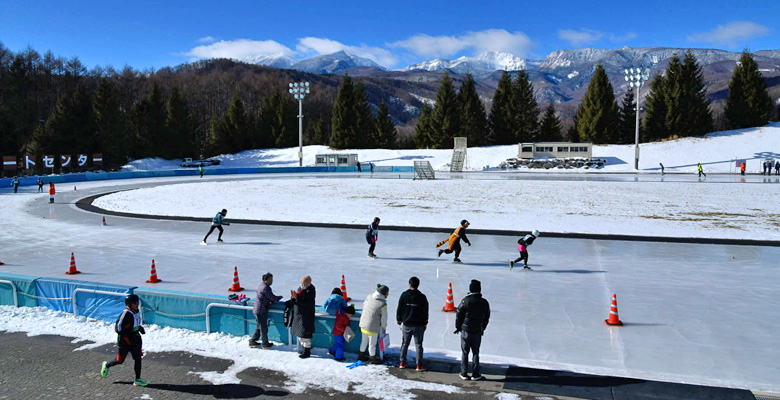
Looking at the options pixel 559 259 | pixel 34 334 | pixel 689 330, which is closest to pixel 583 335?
pixel 689 330

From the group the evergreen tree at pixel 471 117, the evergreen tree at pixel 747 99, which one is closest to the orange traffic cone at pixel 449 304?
the evergreen tree at pixel 471 117

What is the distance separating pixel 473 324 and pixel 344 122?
259ft

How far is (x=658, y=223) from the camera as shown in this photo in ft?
73.3

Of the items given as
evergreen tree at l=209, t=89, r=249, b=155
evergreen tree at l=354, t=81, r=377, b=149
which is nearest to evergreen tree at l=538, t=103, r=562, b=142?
evergreen tree at l=354, t=81, r=377, b=149

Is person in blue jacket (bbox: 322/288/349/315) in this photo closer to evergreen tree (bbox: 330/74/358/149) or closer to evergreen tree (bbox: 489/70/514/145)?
evergreen tree (bbox: 489/70/514/145)

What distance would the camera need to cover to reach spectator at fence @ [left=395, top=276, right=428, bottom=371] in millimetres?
7633

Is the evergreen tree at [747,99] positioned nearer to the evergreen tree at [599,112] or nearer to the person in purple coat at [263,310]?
the evergreen tree at [599,112]

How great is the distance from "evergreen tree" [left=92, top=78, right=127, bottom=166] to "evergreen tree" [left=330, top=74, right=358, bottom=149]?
31.1 meters

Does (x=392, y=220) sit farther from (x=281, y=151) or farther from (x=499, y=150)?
(x=281, y=151)

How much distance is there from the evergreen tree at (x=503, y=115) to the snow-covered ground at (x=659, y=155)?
8.48 metres

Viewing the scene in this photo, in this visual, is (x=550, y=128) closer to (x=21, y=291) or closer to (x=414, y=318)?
(x=414, y=318)

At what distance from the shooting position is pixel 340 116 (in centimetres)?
8444

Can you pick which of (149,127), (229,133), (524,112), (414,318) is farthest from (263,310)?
(229,133)

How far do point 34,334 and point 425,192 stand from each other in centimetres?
2870
